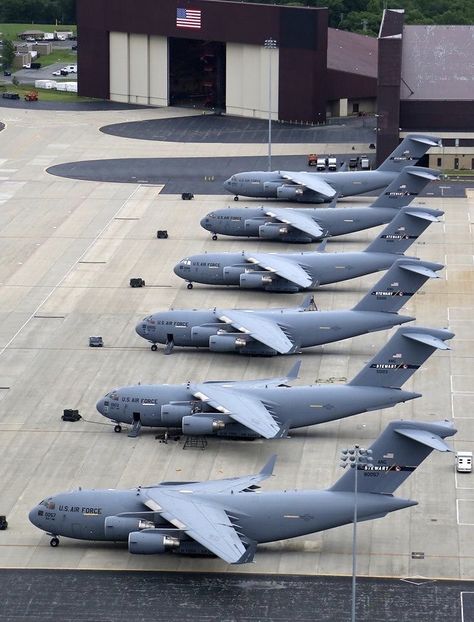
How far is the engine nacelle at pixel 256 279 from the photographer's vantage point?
128 m

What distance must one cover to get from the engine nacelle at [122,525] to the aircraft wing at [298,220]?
61.9 m

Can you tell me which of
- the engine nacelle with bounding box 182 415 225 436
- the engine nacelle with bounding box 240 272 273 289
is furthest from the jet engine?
the engine nacelle with bounding box 182 415 225 436

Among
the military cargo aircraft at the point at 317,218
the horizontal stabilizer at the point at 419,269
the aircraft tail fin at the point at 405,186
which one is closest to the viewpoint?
the horizontal stabilizer at the point at 419,269

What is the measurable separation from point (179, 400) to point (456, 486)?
1735 centimetres

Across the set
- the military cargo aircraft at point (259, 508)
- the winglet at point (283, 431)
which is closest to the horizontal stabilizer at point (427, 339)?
the winglet at point (283, 431)

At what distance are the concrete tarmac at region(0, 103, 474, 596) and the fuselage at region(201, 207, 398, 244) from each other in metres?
1.62

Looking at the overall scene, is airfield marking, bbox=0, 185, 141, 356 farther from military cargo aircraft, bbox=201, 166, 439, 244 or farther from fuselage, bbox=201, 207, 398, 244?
military cargo aircraft, bbox=201, 166, 439, 244

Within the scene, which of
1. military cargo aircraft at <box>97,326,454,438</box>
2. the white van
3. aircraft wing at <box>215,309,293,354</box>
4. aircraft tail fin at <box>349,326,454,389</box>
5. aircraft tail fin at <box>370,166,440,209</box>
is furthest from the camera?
aircraft tail fin at <box>370,166,440,209</box>

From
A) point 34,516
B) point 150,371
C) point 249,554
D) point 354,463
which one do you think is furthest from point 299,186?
point 354,463

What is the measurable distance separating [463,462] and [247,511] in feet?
55.0

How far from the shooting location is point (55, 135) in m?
197

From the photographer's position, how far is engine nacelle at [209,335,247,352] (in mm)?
111125

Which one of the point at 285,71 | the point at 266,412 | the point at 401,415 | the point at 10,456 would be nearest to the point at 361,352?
the point at 401,415

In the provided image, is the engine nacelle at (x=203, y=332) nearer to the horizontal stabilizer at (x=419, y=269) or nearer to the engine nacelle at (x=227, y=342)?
the engine nacelle at (x=227, y=342)
